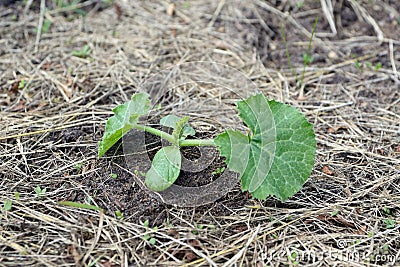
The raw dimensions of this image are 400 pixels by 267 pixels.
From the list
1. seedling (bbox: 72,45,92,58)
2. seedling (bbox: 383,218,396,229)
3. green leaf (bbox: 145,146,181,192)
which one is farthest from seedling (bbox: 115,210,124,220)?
seedling (bbox: 72,45,92,58)

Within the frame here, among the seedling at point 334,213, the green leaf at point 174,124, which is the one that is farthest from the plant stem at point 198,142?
the seedling at point 334,213

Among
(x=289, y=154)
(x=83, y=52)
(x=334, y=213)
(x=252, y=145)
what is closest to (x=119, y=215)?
(x=252, y=145)

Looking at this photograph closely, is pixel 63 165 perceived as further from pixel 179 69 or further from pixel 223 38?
pixel 223 38

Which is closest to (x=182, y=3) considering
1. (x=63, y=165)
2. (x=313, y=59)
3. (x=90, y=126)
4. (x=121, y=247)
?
(x=313, y=59)

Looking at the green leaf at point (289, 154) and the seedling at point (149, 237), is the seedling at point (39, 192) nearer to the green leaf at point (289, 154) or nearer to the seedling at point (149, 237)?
the seedling at point (149, 237)

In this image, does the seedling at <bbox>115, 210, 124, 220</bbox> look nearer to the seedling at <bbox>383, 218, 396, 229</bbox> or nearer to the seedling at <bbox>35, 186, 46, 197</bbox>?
the seedling at <bbox>35, 186, 46, 197</bbox>

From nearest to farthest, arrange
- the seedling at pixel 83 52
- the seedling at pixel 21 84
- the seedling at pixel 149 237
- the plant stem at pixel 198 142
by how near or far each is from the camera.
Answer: the seedling at pixel 149 237
the plant stem at pixel 198 142
the seedling at pixel 21 84
the seedling at pixel 83 52

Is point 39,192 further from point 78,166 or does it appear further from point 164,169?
point 164,169
